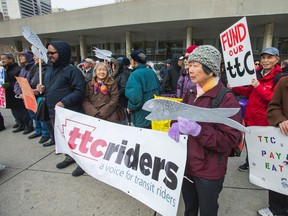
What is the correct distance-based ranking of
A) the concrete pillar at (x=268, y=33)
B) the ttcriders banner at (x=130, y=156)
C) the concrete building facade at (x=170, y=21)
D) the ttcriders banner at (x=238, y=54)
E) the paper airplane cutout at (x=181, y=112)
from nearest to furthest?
the paper airplane cutout at (x=181, y=112) → the ttcriders banner at (x=130, y=156) → the ttcriders banner at (x=238, y=54) → the concrete building facade at (x=170, y=21) → the concrete pillar at (x=268, y=33)

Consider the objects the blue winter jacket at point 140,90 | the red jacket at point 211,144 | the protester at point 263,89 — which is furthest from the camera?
the blue winter jacket at point 140,90

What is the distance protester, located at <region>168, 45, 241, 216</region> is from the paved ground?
3.16 ft

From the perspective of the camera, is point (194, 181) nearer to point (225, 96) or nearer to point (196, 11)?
point (225, 96)

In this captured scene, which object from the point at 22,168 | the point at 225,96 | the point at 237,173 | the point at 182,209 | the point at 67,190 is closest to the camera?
the point at 225,96

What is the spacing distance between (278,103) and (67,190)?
2889mm

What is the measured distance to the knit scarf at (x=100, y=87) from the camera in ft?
9.96

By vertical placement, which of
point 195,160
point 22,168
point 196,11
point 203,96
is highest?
point 196,11

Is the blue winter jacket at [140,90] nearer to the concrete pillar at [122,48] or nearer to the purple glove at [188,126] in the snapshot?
the purple glove at [188,126]

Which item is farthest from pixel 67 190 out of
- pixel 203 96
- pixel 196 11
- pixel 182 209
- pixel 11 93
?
pixel 196 11

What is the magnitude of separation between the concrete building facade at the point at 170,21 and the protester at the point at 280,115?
15514 millimetres

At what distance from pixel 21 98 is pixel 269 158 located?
5492 mm

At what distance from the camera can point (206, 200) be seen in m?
1.57

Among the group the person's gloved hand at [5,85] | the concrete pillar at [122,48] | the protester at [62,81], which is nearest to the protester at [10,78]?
the person's gloved hand at [5,85]

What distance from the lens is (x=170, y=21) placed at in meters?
16.2
